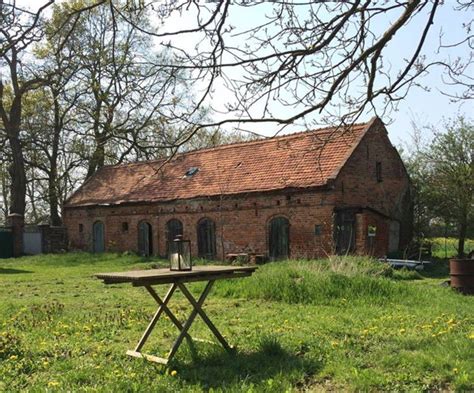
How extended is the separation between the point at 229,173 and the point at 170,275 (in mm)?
20726

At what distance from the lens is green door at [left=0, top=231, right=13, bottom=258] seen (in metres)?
31.0

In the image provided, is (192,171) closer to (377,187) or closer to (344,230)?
(377,187)

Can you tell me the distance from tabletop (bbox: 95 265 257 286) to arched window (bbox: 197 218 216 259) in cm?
1906

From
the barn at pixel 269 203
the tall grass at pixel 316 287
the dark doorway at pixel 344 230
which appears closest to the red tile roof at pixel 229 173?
the barn at pixel 269 203

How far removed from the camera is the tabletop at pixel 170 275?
5895 mm

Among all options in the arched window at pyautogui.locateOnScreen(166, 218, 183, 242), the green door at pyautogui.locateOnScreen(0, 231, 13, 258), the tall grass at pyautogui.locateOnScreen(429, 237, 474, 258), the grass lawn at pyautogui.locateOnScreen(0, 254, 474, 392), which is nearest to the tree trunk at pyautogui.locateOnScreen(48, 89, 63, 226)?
the green door at pyautogui.locateOnScreen(0, 231, 13, 258)

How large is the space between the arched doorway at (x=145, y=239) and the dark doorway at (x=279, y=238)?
7678mm

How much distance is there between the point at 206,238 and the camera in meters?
26.1

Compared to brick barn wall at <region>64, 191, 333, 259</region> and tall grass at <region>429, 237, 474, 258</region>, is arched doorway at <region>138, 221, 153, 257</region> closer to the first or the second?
brick barn wall at <region>64, 191, 333, 259</region>

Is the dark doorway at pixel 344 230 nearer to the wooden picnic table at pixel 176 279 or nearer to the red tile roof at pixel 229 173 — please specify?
the red tile roof at pixel 229 173

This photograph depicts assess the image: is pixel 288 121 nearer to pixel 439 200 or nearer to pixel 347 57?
pixel 347 57

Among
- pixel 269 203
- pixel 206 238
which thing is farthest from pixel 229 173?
pixel 269 203

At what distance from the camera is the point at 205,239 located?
26.2 metres

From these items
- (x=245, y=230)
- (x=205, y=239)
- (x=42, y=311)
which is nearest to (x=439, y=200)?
(x=245, y=230)
